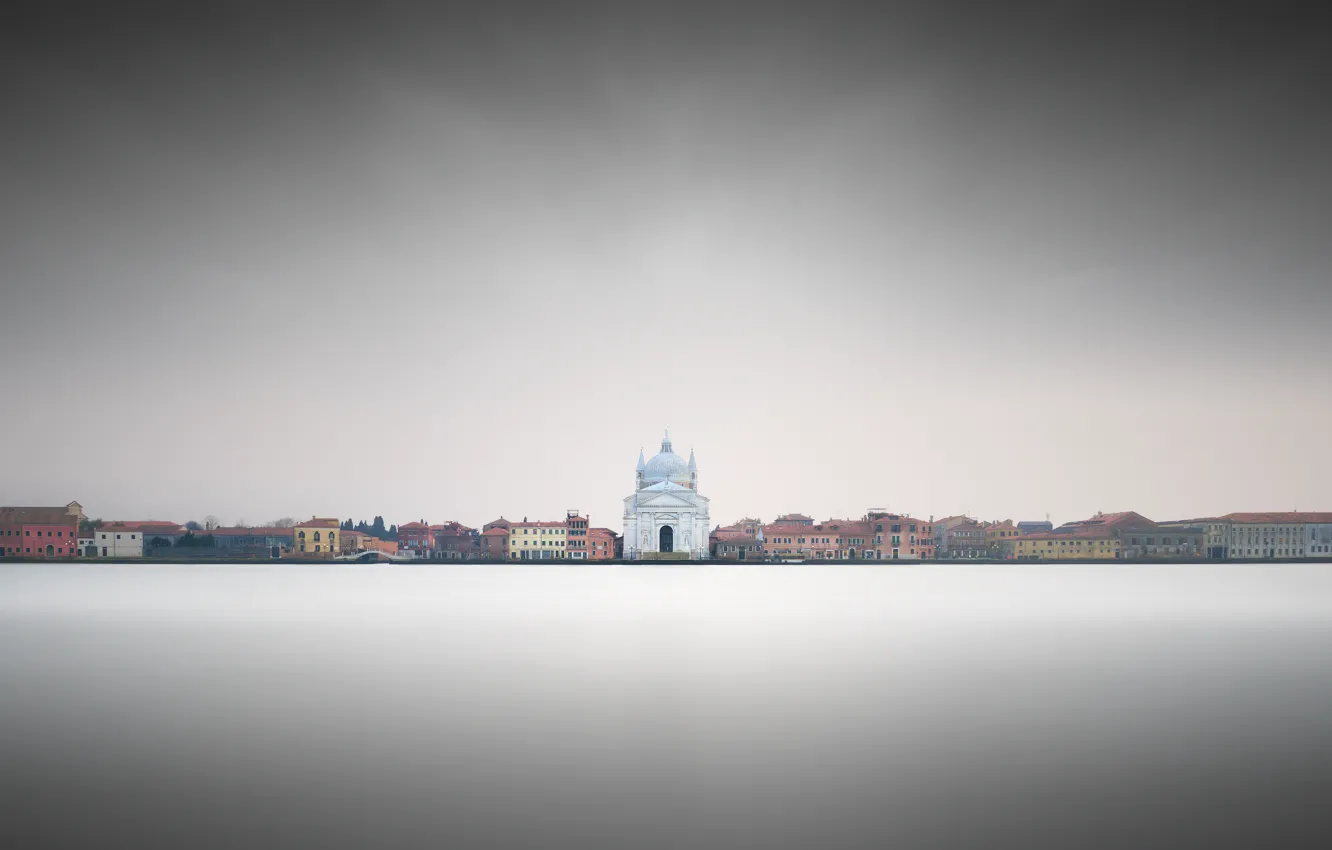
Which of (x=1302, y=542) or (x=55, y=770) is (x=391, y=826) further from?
(x=1302, y=542)

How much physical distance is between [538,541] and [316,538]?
22.0 meters

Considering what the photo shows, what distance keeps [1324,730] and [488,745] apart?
23.8 feet

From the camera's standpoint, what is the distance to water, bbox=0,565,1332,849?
20.2 feet

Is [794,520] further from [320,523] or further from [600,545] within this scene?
[320,523]

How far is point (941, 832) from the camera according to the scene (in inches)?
237

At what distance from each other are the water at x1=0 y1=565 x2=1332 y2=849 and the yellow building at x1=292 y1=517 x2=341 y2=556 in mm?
85207

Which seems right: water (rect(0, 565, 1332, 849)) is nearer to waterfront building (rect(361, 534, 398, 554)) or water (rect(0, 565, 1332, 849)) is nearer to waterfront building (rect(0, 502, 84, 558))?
waterfront building (rect(0, 502, 84, 558))

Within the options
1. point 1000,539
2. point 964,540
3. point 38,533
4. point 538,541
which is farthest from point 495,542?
point 1000,539

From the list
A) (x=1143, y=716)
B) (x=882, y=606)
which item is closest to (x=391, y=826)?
(x=1143, y=716)

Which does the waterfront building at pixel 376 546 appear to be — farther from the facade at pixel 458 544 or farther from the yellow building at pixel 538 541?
the yellow building at pixel 538 541

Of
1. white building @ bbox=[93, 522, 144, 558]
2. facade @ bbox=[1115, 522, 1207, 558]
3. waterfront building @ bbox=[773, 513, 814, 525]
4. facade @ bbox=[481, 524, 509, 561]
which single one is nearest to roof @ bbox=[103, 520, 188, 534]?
white building @ bbox=[93, 522, 144, 558]

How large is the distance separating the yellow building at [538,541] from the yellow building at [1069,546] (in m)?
47.4

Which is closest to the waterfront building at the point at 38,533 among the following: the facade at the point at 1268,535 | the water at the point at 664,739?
the water at the point at 664,739

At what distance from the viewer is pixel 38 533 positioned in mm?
87438
